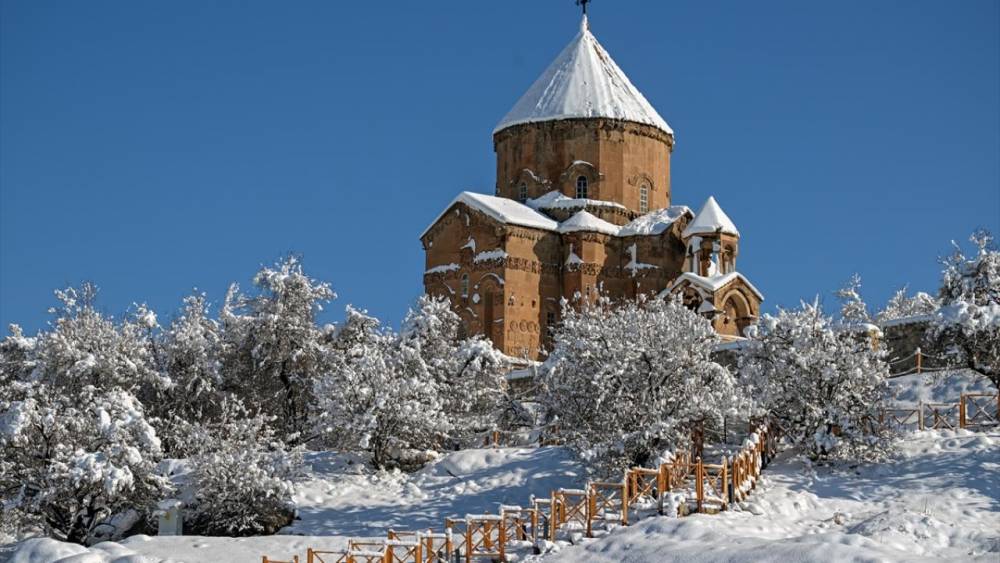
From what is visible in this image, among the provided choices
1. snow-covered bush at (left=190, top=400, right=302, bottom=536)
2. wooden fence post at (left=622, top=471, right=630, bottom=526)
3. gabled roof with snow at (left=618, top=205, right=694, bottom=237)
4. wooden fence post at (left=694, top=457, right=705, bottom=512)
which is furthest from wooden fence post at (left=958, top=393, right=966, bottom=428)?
gabled roof with snow at (left=618, top=205, right=694, bottom=237)

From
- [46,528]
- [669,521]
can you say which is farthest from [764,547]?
[46,528]

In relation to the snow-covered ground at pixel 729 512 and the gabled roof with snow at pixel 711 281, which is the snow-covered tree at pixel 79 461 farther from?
the gabled roof with snow at pixel 711 281

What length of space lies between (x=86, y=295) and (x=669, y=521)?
→ 2145cm

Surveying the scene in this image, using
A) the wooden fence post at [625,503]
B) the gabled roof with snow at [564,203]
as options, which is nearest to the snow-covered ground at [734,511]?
the wooden fence post at [625,503]

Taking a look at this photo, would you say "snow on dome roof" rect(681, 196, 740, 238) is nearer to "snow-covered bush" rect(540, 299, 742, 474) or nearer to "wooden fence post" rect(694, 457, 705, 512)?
"snow-covered bush" rect(540, 299, 742, 474)

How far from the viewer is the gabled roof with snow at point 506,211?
1962 inches

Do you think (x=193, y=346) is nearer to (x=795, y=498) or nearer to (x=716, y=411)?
(x=716, y=411)

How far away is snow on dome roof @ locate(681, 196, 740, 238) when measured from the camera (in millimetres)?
49531

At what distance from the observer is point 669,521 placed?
24.1 metres

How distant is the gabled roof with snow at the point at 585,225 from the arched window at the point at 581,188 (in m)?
1.02

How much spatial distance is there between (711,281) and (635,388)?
59.6 ft

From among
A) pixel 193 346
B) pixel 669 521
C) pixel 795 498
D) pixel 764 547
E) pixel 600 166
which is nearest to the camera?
pixel 764 547

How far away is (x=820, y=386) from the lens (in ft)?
98.2

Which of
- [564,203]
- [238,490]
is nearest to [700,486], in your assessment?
[238,490]
